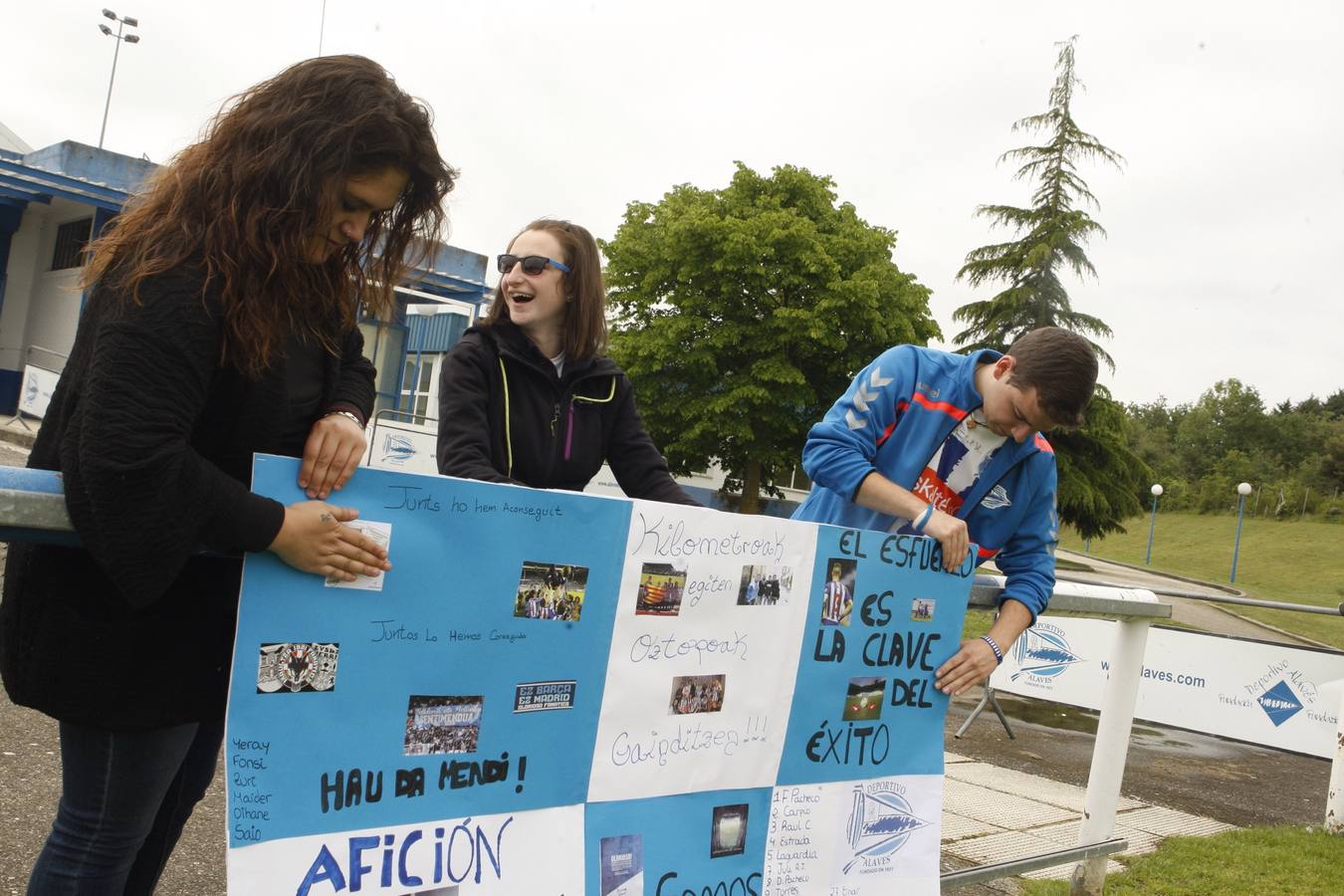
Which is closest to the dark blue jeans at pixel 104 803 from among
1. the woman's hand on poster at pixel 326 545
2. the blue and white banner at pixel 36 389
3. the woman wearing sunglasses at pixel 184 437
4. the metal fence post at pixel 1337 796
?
the woman wearing sunglasses at pixel 184 437

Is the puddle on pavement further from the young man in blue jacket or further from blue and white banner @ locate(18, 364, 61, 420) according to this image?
blue and white banner @ locate(18, 364, 61, 420)

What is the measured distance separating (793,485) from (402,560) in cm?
3978

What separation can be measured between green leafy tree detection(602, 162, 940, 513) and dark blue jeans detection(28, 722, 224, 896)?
27287 millimetres

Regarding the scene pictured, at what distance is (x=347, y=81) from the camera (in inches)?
66.1

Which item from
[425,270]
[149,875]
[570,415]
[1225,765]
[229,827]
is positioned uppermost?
[425,270]

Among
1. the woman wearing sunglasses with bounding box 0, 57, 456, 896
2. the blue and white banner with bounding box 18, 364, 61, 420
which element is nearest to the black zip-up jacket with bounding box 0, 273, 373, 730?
the woman wearing sunglasses with bounding box 0, 57, 456, 896

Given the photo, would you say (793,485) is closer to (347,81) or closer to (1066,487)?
(1066,487)

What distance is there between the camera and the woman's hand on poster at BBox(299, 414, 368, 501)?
166 centimetres

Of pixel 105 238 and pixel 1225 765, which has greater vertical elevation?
pixel 105 238

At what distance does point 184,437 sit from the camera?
151 cm

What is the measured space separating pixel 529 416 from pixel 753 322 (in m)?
28.1

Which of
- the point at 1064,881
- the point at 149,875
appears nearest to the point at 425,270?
the point at 149,875

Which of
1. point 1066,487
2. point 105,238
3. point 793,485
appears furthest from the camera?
point 793,485

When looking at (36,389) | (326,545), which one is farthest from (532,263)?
(36,389)
